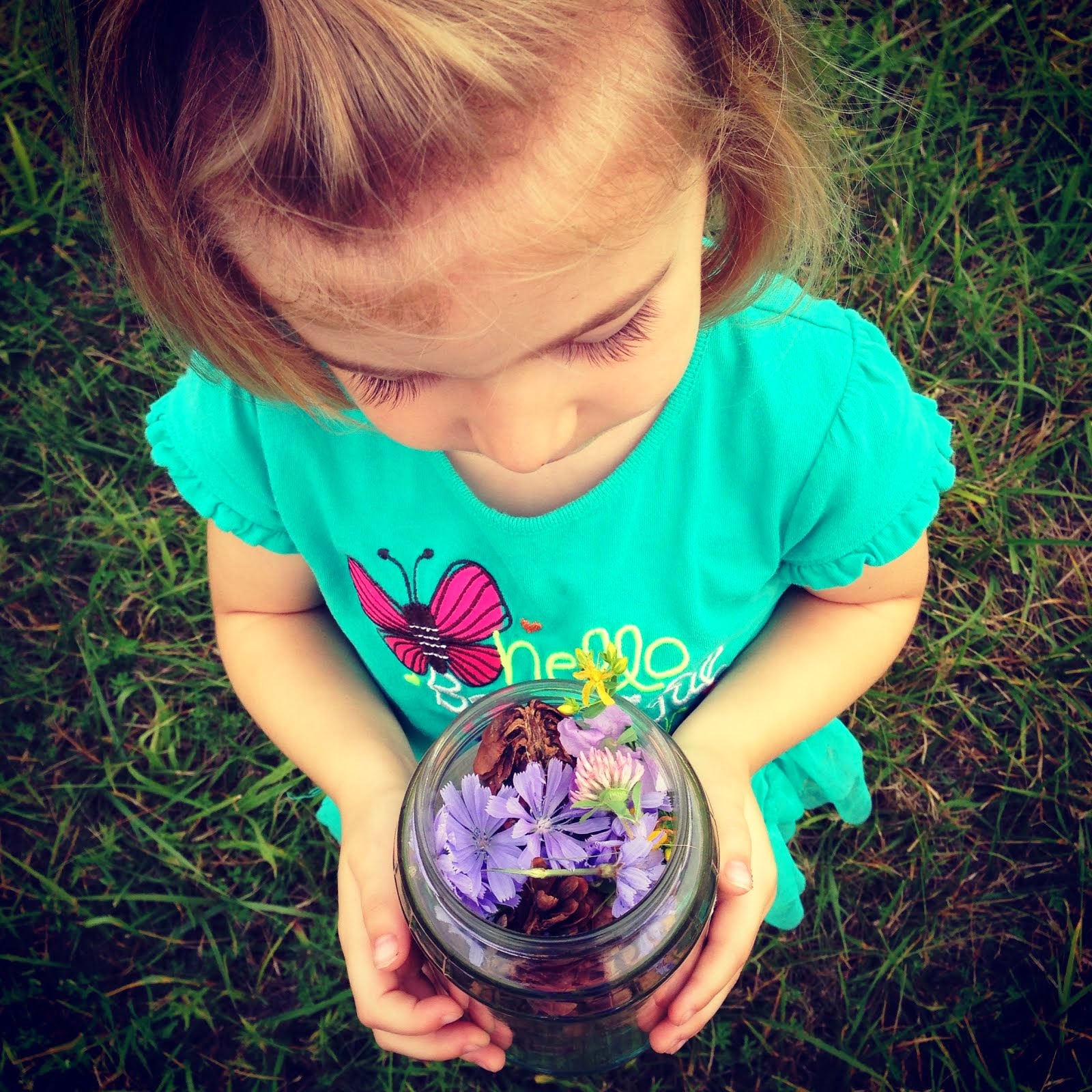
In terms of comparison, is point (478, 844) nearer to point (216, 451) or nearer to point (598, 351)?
point (598, 351)

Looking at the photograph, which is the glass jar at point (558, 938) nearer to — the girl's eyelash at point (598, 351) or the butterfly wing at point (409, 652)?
the girl's eyelash at point (598, 351)

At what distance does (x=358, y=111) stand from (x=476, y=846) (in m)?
0.36

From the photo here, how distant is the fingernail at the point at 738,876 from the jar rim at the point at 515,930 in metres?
0.12

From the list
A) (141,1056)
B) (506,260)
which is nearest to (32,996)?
(141,1056)

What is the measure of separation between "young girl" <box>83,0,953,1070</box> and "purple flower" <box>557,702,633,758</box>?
16 centimetres

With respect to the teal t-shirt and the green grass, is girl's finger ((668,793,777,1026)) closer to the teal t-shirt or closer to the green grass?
the teal t-shirt

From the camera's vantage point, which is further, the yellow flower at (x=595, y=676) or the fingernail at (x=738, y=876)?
the fingernail at (x=738, y=876)

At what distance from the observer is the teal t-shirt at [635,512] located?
0.77m

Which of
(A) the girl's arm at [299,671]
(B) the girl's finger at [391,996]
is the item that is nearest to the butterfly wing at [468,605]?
(A) the girl's arm at [299,671]

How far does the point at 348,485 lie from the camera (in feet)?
2.73

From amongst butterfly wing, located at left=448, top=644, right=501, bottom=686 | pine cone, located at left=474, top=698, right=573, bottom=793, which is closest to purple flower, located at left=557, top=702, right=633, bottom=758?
pine cone, located at left=474, top=698, right=573, bottom=793

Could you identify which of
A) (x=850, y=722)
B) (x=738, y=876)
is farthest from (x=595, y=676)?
(x=850, y=722)

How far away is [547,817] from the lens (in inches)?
19.1

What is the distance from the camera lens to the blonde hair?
408mm
